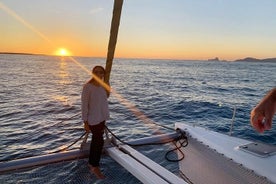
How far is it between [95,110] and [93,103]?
15cm

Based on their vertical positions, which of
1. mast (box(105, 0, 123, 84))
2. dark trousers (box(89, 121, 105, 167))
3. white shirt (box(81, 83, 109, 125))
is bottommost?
dark trousers (box(89, 121, 105, 167))

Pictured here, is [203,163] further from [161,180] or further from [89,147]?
[89,147]

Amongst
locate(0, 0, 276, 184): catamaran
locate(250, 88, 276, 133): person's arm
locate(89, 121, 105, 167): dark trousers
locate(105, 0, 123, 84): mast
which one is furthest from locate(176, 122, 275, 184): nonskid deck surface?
locate(250, 88, 276, 133): person's arm

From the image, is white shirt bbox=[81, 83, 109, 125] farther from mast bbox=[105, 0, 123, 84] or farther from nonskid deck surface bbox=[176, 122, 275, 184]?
nonskid deck surface bbox=[176, 122, 275, 184]

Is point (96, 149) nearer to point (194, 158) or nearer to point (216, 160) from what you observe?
point (194, 158)

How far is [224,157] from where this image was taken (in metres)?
4.96

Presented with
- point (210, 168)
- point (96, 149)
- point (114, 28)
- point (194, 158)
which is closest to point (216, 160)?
point (210, 168)

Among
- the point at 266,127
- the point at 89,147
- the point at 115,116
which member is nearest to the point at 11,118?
the point at 115,116

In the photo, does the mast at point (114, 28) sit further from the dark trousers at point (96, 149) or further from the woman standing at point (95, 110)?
the dark trousers at point (96, 149)

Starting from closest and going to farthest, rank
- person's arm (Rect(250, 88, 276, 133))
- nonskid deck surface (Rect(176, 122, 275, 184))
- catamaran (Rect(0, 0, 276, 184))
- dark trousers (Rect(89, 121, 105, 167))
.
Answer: person's arm (Rect(250, 88, 276, 133)) < catamaran (Rect(0, 0, 276, 184)) < nonskid deck surface (Rect(176, 122, 275, 184)) < dark trousers (Rect(89, 121, 105, 167))

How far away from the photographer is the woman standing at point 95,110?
218 inches

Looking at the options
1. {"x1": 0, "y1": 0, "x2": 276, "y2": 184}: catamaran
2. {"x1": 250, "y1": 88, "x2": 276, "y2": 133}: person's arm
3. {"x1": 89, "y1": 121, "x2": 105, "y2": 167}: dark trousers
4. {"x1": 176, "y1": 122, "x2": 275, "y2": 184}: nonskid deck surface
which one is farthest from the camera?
{"x1": 89, "y1": 121, "x2": 105, "y2": 167}: dark trousers

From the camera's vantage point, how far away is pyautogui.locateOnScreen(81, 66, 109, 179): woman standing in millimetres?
5539

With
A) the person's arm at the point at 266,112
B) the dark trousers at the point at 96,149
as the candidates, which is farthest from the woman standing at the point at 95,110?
the person's arm at the point at 266,112
